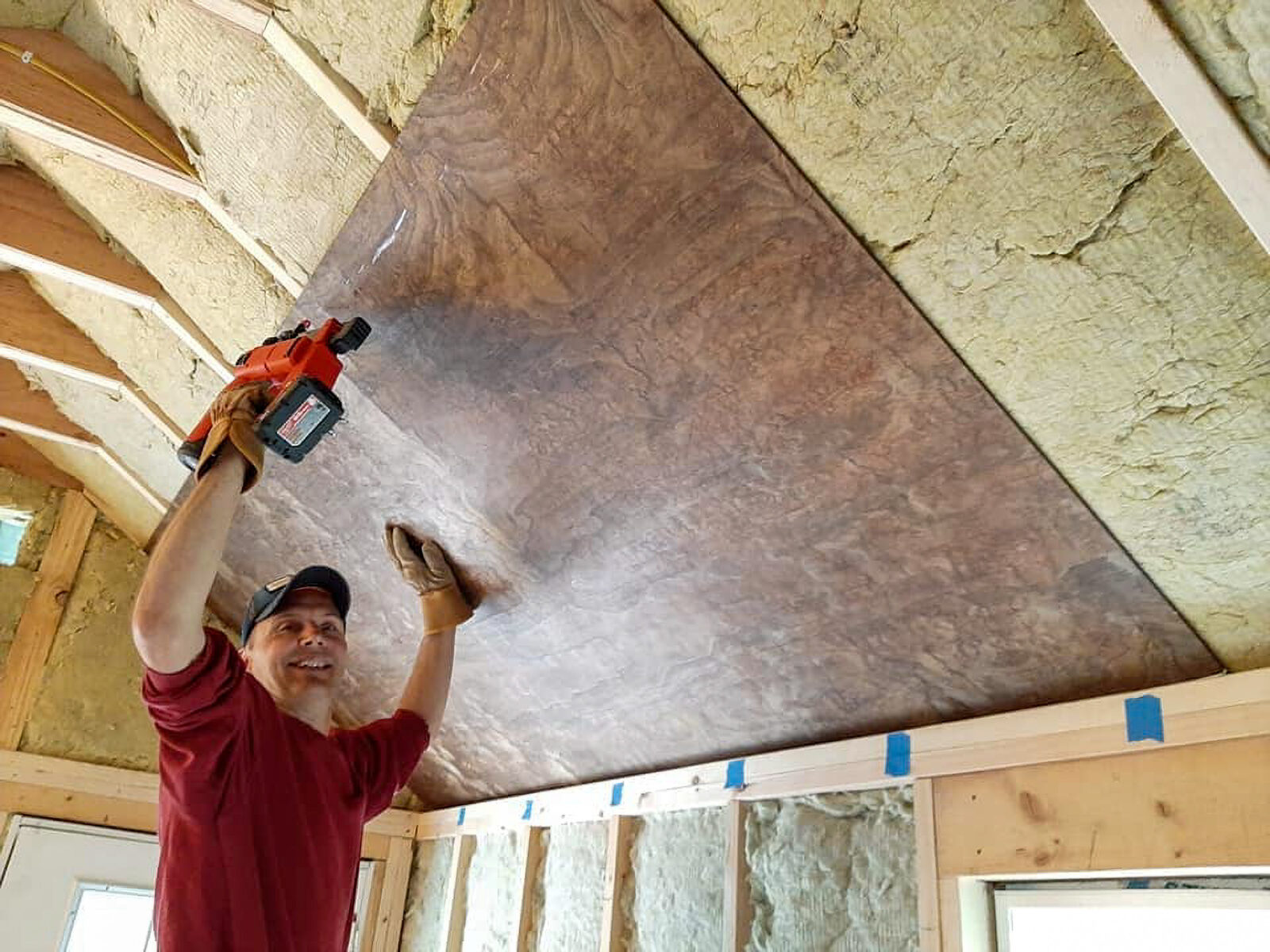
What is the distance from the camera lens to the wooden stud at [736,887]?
7.14 feet

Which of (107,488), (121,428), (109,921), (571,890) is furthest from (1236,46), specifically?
(109,921)

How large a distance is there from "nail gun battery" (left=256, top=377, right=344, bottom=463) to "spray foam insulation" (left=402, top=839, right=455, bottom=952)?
2224 mm

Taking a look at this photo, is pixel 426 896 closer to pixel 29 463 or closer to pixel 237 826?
pixel 29 463

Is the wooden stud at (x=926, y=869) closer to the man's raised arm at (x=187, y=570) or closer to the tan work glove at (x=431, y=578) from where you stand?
the tan work glove at (x=431, y=578)

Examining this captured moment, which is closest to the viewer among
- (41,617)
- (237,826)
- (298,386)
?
(237,826)

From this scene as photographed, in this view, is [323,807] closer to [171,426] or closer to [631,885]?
[631,885]

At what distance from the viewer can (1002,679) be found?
1.80 metres

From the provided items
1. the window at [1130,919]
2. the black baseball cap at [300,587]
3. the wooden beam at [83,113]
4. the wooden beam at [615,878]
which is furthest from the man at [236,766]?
the window at [1130,919]

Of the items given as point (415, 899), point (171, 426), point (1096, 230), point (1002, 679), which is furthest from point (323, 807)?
point (415, 899)

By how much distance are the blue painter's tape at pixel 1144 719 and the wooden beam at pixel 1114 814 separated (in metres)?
0.03

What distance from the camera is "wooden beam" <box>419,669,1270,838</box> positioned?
1.50 meters

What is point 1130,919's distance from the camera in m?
1.65

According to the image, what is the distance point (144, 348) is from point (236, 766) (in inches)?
68.2

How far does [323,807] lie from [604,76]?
1248 mm
